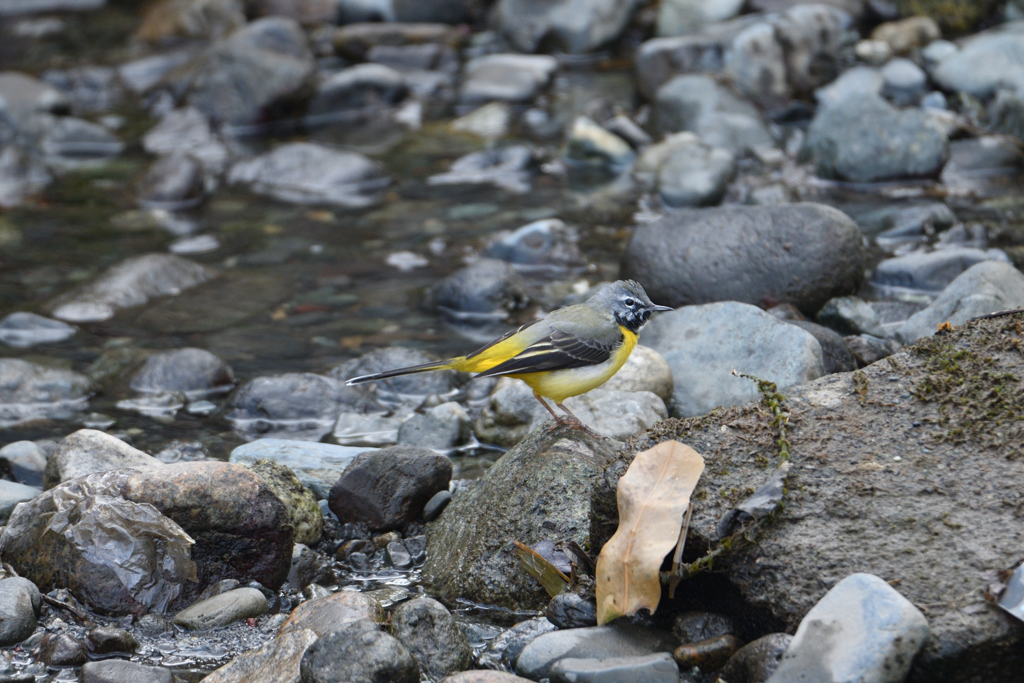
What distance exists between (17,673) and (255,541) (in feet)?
3.77

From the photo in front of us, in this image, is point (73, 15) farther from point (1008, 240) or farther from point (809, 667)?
A: point (809, 667)

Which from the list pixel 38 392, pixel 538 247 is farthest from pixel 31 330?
pixel 538 247

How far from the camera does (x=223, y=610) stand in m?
4.53

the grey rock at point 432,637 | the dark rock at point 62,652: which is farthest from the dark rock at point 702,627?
the dark rock at point 62,652

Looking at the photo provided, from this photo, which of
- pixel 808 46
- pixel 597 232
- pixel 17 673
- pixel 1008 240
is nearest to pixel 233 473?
pixel 17 673

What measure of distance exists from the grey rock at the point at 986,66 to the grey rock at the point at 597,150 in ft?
15.0

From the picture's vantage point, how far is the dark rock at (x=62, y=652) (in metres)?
4.16

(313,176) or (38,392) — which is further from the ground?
(38,392)

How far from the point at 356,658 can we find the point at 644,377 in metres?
3.32

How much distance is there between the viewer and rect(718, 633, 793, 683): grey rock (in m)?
3.51

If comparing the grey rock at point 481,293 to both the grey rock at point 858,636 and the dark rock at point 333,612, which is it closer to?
the dark rock at point 333,612

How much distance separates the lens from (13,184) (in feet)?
40.7

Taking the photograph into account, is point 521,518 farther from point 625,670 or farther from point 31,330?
point 31,330

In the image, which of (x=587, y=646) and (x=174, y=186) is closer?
(x=587, y=646)
